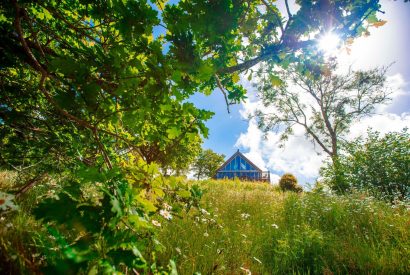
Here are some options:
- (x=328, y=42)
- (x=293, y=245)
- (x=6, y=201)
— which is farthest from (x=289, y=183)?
(x=6, y=201)

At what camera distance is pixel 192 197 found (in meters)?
1.55

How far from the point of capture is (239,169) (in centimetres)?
4303

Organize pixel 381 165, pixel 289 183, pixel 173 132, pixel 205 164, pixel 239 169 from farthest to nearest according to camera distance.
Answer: pixel 205 164
pixel 239 169
pixel 289 183
pixel 381 165
pixel 173 132

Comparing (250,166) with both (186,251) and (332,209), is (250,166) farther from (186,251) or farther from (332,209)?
(186,251)

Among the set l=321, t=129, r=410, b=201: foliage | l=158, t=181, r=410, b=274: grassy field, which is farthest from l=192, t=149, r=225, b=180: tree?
l=158, t=181, r=410, b=274: grassy field

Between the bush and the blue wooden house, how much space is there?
2300cm

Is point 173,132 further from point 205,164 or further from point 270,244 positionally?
point 205,164

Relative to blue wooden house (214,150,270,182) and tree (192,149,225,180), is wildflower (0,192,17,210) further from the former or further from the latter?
tree (192,149,225,180)

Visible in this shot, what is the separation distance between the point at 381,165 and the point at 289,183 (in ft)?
24.7

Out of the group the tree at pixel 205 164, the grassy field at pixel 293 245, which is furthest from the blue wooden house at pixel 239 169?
the grassy field at pixel 293 245

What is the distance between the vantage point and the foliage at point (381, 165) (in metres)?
10.4

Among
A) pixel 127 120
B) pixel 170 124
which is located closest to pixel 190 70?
pixel 170 124

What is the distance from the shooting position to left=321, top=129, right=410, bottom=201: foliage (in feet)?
34.1

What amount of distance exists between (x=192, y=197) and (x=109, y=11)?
1377 mm
